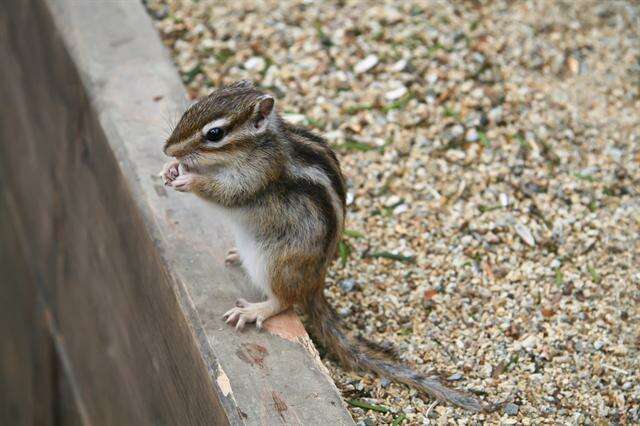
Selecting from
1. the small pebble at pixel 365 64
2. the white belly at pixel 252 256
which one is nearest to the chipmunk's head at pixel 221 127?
the white belly at pixel 252 256

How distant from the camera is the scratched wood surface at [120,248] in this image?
2900mm

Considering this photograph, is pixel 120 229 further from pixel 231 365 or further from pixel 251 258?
pixel 231 365

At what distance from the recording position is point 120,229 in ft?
12.4

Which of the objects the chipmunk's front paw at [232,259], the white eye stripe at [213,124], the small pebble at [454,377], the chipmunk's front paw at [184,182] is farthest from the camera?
the chipmunk's front paw at [232,259]

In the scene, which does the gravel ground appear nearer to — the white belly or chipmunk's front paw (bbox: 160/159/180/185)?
the white belly

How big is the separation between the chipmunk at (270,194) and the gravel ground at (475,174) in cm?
26

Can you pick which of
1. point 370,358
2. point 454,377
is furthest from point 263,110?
point 454,377

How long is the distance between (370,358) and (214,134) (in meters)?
0.93

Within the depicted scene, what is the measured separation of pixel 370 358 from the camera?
311cm

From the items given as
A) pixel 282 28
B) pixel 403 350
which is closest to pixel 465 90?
pixel 282 28

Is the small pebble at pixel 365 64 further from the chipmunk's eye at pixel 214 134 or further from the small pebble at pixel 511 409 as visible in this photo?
the small pebble at pixel 511 409

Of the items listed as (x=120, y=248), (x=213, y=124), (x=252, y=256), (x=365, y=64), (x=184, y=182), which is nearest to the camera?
(x=213, y=124)

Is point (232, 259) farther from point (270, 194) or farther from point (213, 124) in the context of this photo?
point (213, 124)

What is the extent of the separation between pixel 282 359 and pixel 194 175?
66 cm
